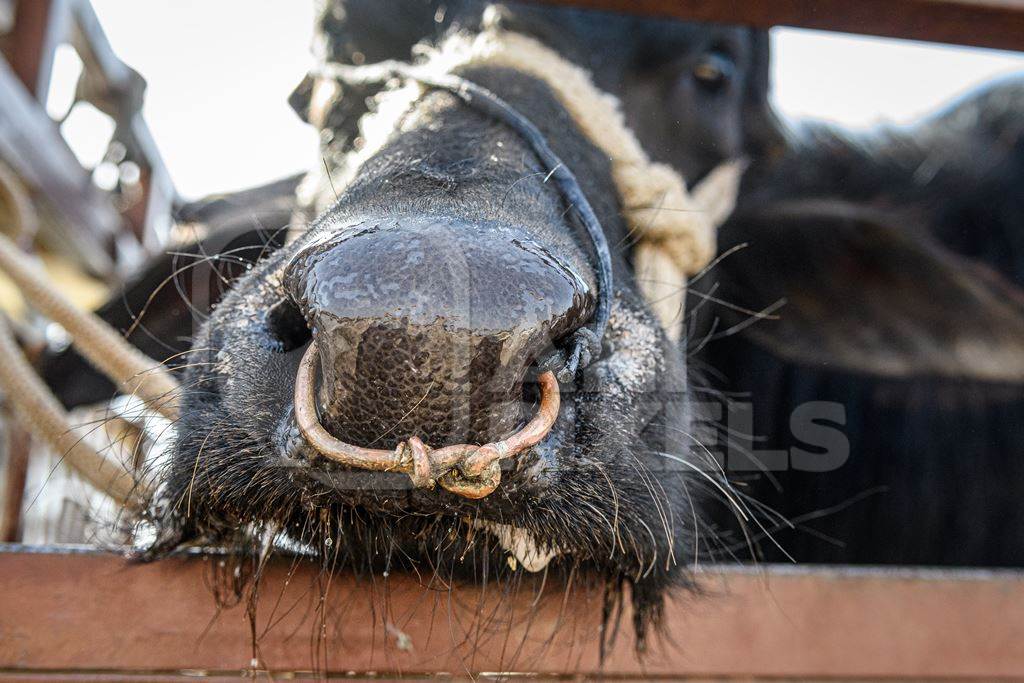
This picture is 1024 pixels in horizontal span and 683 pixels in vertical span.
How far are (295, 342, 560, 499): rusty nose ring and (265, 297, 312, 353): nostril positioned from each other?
16 cm

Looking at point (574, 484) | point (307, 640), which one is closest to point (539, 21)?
point (574, 484)

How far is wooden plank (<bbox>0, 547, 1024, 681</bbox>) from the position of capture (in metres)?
0.99

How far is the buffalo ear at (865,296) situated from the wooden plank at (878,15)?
0.96 meters

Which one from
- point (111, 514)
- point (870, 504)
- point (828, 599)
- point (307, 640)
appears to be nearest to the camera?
point (307, 640)

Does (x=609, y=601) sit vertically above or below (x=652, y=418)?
below

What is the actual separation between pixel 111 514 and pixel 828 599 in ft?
3.81

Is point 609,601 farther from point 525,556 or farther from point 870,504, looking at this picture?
point 870,504

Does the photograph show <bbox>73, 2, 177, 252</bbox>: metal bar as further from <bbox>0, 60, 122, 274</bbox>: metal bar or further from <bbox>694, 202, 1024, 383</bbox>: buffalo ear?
<bbox>694, 202, 1024, 383</bbox>: buffalo ear

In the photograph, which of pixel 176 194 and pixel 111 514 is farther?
pixel 176 194

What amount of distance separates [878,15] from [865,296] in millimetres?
→ 1292

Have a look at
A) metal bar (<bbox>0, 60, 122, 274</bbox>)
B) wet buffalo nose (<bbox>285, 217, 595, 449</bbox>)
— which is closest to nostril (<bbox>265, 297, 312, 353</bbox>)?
wet buffalo nose (<bbox>285, 217, 595, 449</bbox>)

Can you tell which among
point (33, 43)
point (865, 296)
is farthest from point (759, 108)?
point (33, 43)

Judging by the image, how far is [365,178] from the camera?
1.10 m

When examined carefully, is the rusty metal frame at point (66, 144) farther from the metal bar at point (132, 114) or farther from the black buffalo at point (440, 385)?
the black buffalo at point (440, 385)
